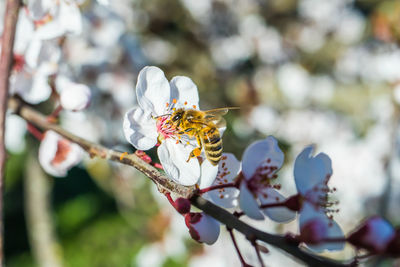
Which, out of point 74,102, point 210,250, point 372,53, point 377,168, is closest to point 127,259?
point 210,250

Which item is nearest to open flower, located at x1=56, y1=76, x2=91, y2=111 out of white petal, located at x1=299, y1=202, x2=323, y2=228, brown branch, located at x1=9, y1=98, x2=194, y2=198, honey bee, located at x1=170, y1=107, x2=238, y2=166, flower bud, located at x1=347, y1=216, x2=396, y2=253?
brown branch, located at x1=9, y1=98, x2=194, y2=198

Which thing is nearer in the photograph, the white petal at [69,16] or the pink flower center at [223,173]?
the pink flower center at [223,173]

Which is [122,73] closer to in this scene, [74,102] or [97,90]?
[97,90]

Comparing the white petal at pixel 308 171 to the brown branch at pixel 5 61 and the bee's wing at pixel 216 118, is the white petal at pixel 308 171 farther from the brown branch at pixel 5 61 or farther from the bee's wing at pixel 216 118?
the brown branch at pixel 5 61

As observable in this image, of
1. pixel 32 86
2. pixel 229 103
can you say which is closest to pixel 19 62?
pixel 32 86

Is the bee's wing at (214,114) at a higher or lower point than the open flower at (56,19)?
lower

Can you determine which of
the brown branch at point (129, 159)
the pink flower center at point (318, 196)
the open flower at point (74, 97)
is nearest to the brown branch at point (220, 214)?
the brown branch at point (129, 159)
